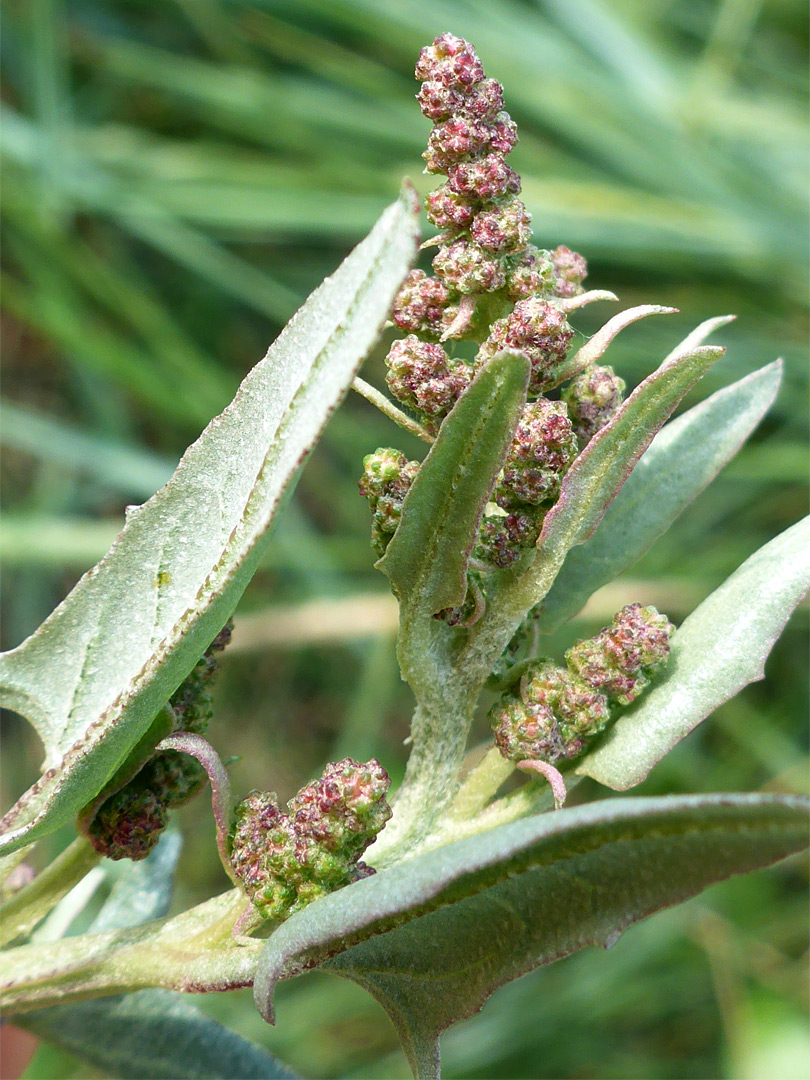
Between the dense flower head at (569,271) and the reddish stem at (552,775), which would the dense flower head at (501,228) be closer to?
the dense flower head at (569,271)

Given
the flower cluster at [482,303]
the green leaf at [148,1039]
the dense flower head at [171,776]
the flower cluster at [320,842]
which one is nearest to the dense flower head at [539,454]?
the flower cluster at [482,303]

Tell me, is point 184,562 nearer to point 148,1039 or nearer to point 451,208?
point 451,208

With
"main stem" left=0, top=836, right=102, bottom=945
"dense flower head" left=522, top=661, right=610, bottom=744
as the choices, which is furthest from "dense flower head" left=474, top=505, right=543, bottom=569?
"main stem" left=0, top=836, right=102, bottom=945

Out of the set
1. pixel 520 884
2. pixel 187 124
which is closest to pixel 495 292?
pixel 520 884

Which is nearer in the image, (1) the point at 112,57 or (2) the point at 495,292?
(2) the point at 495,292

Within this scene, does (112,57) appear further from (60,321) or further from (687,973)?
(687,973)

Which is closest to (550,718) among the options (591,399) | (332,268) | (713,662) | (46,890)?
(713,662)
